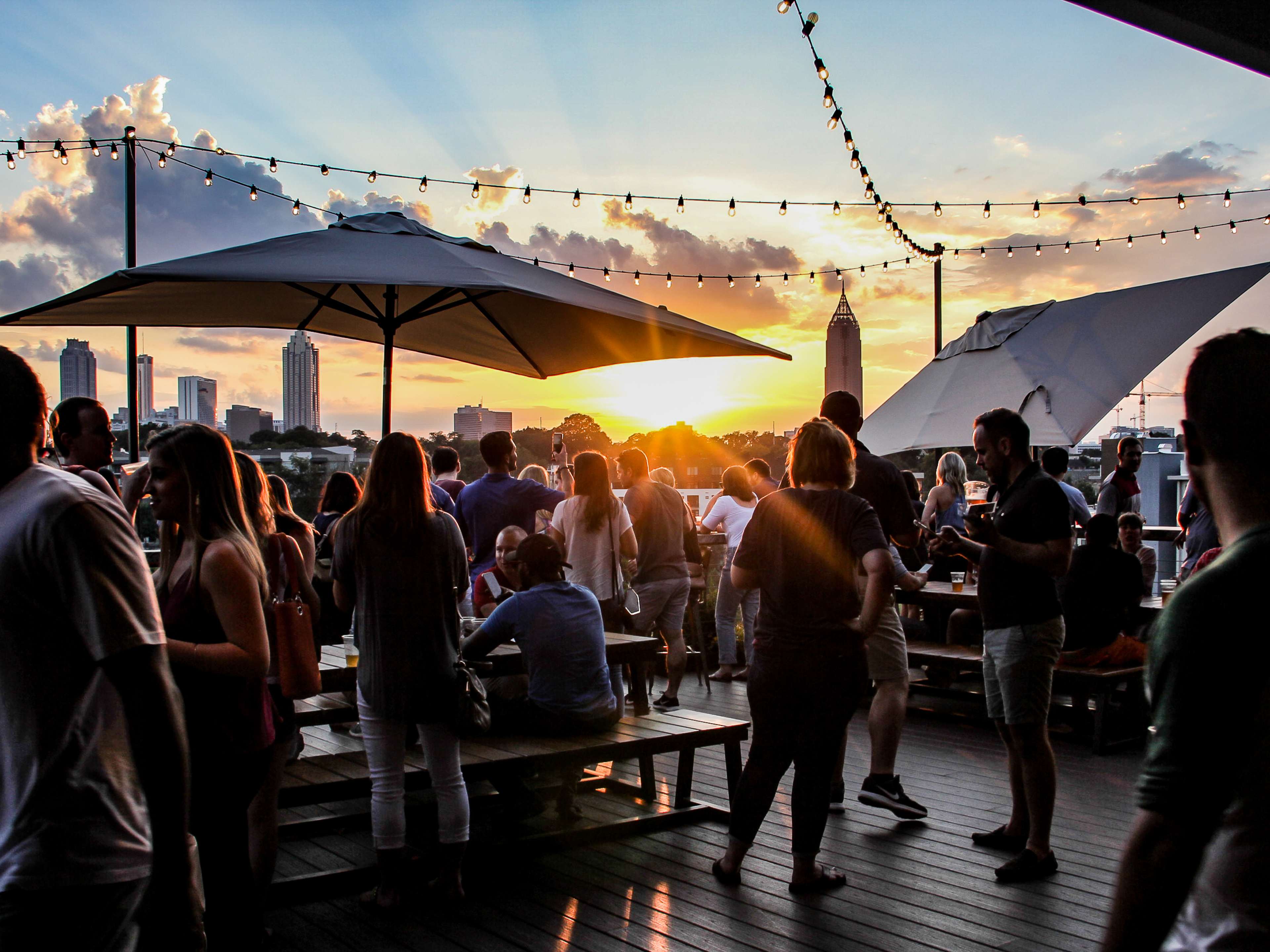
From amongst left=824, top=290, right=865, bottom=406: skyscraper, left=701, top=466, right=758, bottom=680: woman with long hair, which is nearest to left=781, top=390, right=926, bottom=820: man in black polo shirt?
left=701, top=466, right=758, bottom=680: woman with long hair

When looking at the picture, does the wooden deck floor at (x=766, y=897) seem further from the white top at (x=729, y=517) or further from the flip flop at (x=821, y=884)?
the white top at (x=729, y=517)

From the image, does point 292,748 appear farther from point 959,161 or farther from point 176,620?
point 959,161

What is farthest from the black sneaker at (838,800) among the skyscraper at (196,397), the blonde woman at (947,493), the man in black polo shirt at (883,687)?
the skyscraper at (196,397)

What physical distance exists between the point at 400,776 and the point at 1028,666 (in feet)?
7.79

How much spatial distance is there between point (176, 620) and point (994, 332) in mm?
7584

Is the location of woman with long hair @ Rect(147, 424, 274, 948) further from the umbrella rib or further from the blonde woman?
the blonde woman

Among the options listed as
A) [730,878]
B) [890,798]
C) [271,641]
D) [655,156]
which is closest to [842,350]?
[655,156]

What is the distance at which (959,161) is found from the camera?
8.72 m

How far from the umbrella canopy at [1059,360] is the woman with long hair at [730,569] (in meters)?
2.04

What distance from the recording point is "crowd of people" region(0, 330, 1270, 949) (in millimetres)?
992

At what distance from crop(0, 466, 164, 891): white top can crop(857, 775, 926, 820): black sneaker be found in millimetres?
3644

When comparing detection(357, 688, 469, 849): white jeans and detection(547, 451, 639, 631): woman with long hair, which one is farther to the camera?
detection(547, 451, 639, 631): woman with long hair

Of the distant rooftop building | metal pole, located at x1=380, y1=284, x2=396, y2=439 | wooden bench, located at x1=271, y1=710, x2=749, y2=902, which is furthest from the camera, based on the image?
the distant rooftop building

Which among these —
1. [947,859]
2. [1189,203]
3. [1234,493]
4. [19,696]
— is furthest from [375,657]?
[1189,203]
